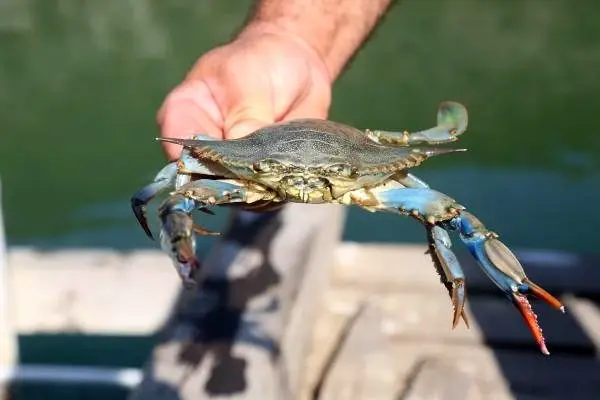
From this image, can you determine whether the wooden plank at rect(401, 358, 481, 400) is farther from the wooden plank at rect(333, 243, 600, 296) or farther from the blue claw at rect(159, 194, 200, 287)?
the blue claw at rect(159, 194, 200, 287)

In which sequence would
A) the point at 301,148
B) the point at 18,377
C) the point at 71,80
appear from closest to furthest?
the point at 301,148, the point at 18,377, the point at 71,80

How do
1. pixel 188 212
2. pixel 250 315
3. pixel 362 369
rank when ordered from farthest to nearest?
pixel 362 369
pixel 250 315
pixel 188 212

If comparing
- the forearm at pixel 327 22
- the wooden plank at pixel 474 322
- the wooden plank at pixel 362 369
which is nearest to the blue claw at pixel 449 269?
the forearm at pixel 327 22

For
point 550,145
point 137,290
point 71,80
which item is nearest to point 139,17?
point 71,80

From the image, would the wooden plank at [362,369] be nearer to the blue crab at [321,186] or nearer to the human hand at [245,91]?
the human hand at [245,91]

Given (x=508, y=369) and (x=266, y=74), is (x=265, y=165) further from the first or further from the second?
(x=508, y=369)

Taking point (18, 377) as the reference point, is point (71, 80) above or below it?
below

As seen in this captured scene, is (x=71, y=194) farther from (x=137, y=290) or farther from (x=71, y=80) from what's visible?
(x=137, y=290)

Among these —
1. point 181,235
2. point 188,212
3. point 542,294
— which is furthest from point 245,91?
point 542,294
